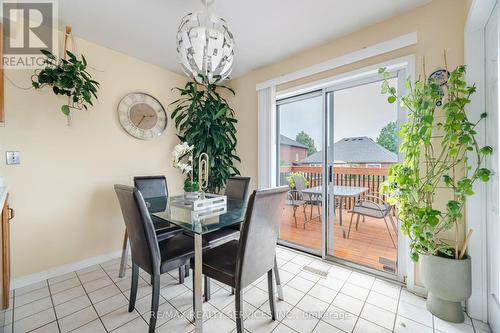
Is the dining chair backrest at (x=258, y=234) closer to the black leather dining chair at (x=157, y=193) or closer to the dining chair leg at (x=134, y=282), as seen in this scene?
the dining chair leg at (x=134, y=282)

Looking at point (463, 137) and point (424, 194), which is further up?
point (463, 137)

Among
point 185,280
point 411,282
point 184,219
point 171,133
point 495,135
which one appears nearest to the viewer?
point 495,135

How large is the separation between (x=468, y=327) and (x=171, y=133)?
3.61 metres

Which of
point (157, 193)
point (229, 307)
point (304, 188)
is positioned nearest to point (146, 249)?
point (229, 307)

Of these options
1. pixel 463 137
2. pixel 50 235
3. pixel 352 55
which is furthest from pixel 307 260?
pixel 50 235

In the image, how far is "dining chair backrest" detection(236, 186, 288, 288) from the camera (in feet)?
4.24

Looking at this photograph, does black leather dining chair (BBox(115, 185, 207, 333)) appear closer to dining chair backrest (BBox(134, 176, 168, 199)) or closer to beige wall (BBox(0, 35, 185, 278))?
dining chair backrest (BBox(134, 176, 168, 199))

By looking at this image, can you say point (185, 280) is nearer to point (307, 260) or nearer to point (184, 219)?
point (184, 219)

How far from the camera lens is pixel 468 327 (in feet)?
4.87

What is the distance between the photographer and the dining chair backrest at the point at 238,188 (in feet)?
7.91

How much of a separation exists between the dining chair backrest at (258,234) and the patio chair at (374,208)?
4.79 feet

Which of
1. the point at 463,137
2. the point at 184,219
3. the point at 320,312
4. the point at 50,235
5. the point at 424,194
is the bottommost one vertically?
the point at 320,312
